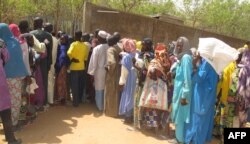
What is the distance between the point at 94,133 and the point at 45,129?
872mm

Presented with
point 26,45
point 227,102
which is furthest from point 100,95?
point 227,102

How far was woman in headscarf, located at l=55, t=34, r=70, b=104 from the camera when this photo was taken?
7.62 m

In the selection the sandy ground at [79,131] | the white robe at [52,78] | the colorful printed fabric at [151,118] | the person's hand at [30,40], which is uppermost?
the person's hand at [30,40]

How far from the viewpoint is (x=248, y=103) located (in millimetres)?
6141

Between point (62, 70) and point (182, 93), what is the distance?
2933 millimetres

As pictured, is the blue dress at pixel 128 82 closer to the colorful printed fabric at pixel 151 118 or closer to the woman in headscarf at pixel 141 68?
the woman in headscarf at pixel 141 68

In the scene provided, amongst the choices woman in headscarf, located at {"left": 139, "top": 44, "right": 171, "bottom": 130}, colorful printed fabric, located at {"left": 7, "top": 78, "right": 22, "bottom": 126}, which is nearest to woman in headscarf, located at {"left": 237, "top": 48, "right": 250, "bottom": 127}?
woman in headscarf, located at {"left": 139, "top": 44, "right": 171, "bottom": 130}

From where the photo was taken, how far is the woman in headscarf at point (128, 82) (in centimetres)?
705

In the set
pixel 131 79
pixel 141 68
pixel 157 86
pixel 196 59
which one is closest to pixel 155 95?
pixel 157 86

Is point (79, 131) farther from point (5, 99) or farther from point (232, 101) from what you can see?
point (232, 101)

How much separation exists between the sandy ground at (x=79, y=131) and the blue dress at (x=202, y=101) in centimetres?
60

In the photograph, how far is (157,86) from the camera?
6.44m

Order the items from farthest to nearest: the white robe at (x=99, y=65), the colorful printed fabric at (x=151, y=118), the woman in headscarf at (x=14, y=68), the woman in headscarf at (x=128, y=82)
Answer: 1. the white robe at (x=99, y=65)
2. the woman in headscarf at (x=128, y=82)
3. the colorful printed fabric at (x=151, y=118)
4. the woman in headscarf at (x=14, y=68)

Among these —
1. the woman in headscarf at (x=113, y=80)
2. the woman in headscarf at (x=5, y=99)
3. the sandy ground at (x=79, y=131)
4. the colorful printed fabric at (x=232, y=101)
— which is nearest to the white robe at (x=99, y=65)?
the woman in headscarf at (x=113, y=80)
